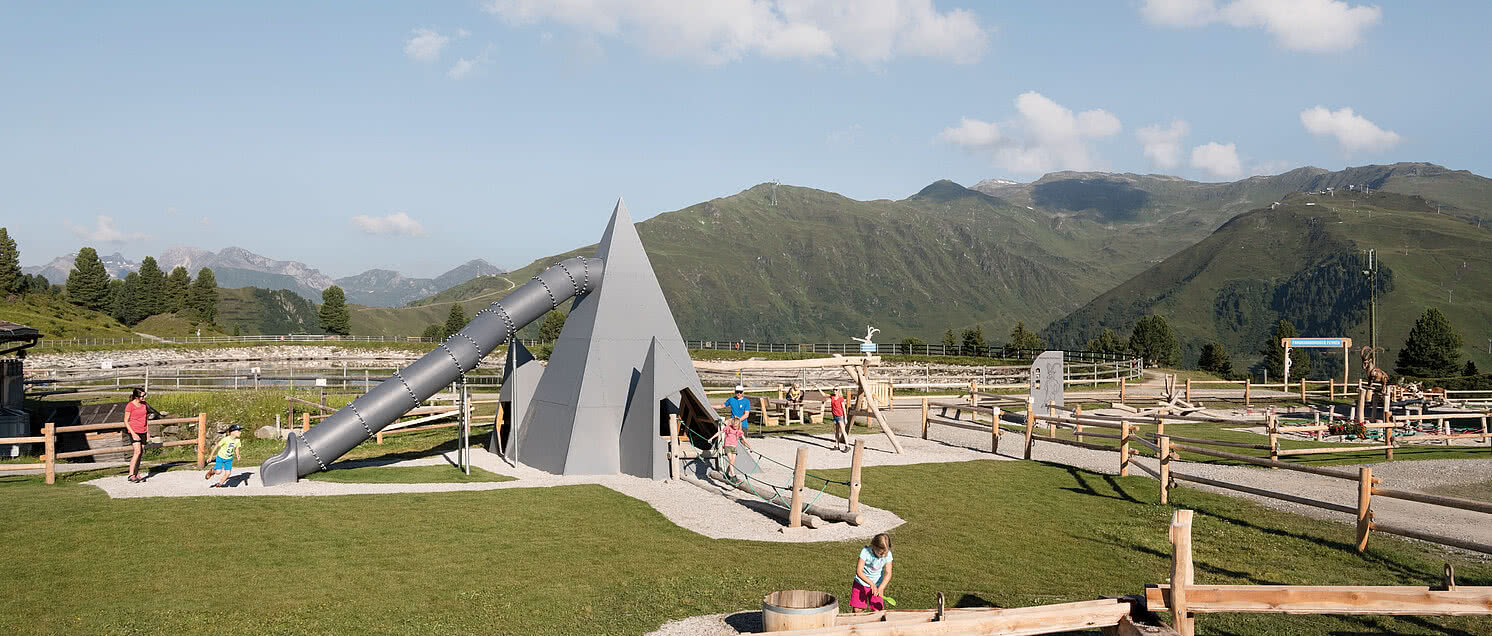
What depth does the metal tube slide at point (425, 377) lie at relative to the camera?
58.6 feet

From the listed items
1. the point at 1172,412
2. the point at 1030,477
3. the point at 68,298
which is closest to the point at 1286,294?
the point at 1172,412

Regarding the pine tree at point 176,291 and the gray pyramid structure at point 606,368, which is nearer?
the gray pyramid structure at point 606,368

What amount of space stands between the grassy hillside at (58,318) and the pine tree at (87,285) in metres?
2.04

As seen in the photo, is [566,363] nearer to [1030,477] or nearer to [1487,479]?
[1030,477]

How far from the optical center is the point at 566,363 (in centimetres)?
2047

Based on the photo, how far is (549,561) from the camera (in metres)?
11.3

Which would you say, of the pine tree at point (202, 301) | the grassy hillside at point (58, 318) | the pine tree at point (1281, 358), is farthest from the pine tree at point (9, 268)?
the pine tree at point (1281, 358)

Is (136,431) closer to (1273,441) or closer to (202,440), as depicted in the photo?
(202,440)

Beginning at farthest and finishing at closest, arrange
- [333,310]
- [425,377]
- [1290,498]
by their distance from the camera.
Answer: [333,310], [425,377], [1290,498]

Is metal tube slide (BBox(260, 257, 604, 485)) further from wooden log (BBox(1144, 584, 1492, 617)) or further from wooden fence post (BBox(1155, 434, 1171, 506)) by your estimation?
wooden log (BBox(1144, 584, 1492, 617))

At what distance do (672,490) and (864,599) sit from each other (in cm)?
885

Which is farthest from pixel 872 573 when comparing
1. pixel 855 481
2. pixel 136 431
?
pixel 136 431

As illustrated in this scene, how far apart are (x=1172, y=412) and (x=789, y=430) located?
46.5 feet

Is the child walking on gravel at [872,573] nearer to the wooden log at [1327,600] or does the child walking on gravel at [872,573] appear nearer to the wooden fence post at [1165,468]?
the wooden log at [1327,600]
